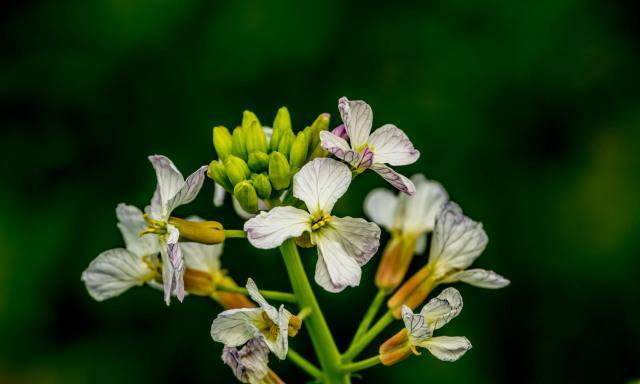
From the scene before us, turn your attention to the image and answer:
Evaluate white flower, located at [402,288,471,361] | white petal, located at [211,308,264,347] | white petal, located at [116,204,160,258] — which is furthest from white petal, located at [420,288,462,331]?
white petal, located at [116,204,160,258]

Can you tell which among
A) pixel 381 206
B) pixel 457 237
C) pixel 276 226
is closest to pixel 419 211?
pixel 381 206

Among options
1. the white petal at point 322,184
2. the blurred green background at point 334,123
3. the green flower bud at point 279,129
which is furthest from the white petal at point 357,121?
the blurred green background at point 334,123

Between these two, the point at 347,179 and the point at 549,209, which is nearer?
the point at 347,179

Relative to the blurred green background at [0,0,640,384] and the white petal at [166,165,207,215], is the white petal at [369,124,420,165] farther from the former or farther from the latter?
the blurred green background at [0,0,640,384]

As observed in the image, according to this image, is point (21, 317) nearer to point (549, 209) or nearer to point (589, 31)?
point (549, 209)

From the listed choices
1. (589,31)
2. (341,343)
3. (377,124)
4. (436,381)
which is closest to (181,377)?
(341,343)

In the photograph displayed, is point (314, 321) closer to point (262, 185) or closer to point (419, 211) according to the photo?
point (262, 185)
